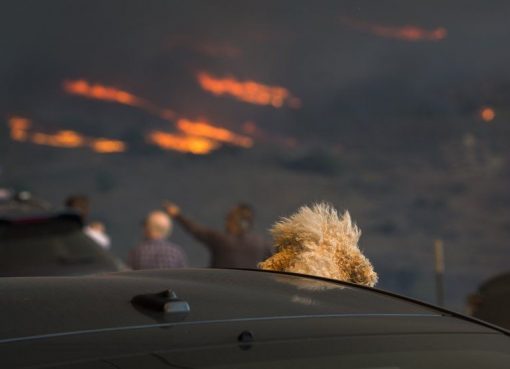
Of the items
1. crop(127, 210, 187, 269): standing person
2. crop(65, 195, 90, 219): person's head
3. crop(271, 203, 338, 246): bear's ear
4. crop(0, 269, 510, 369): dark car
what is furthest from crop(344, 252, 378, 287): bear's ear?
crop(65, 195, 90, 219): person's head

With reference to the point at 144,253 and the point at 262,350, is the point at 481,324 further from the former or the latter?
the point at 144,253

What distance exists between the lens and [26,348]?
205cm

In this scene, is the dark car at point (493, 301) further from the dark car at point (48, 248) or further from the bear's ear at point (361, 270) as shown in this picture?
the bear's ear at point (361, 270)

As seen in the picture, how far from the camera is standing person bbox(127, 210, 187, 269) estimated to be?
30.3 feet

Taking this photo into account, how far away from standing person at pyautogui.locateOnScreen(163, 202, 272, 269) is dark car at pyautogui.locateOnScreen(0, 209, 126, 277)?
198 centimetres

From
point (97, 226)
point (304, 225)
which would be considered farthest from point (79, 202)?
point (304, 225)

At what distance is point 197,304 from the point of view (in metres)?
2.38

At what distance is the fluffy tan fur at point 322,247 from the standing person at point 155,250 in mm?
5889

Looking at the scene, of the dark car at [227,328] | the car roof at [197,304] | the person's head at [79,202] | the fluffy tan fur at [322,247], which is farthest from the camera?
the person's head at [79,202]

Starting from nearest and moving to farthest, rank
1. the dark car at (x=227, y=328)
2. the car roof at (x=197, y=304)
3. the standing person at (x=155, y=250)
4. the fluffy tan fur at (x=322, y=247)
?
the dark car at (x=227, y=328)
the car roof at (x=197, y=304)
the fluffy tan fur at (x=322, y=247)
the standing person at (x=155, y=250)

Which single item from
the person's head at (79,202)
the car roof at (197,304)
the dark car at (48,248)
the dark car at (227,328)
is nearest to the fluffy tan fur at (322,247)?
the car roof at (197,304)

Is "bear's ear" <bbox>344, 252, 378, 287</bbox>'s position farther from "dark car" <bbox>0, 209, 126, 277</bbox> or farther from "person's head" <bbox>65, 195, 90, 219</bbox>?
"person's head" <bbox>65, 195, 90, 219</bbox>

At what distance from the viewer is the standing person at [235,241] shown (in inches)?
376

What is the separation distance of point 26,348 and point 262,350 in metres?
0.41
